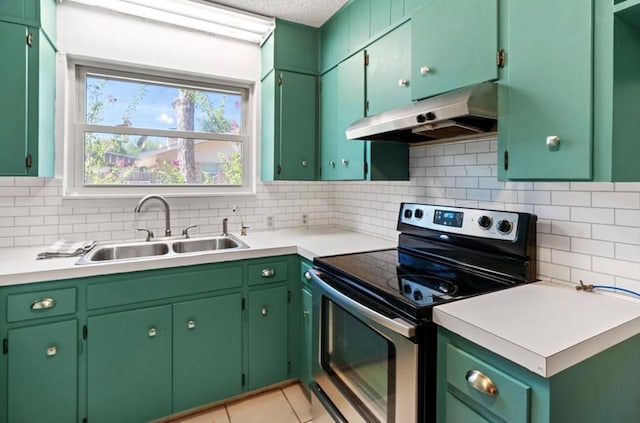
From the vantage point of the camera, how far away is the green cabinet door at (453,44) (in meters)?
1.30

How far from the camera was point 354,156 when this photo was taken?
213 cm

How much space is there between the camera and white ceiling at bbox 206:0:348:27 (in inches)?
87.0

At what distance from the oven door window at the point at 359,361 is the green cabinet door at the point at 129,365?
2.87 ft

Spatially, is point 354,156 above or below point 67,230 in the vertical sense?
above

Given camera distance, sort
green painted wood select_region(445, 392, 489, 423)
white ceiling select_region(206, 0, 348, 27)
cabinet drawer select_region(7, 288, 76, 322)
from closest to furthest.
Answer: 1. green painted wood select_region(445, 392, 489, 423)
2. cabinet drawer select_region(7, 288, 76, 322)
3. white ceiling select_region(206, 0, 348, 27)

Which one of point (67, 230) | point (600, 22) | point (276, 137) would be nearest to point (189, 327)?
point (67, 230)

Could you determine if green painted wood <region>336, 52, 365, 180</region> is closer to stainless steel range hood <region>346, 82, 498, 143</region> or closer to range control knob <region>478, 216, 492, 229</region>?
stainless steel range hood <region>346, 82, 498, 143</region>

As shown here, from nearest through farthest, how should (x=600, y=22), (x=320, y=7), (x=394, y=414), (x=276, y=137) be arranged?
(x=600, y=22) < (x=394, y=414) < (x=320, y=7) < (x=276, y=137)

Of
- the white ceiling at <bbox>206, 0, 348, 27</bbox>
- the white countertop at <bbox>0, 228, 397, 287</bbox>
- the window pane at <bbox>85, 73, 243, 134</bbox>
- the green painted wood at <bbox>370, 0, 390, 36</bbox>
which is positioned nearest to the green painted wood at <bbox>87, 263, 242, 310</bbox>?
the white countertop at <bbox>0, 228, 397, 287</bbox>

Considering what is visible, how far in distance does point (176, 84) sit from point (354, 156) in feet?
4.83

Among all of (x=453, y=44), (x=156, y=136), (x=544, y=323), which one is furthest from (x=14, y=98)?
(x=544, y=323)

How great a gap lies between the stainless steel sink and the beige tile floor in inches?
38.4

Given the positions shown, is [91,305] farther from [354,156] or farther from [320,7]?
[320,7]

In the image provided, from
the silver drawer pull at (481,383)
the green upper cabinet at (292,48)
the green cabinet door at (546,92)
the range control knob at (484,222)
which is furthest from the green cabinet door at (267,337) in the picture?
the green upper cabinet at (292,48)
